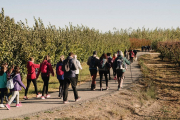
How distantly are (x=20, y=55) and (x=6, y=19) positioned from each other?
281cm

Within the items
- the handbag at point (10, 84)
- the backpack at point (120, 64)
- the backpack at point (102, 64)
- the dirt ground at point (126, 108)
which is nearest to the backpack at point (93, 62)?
the backpack at point (102, 64)

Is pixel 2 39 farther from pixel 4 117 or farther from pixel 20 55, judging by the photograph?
pixel 4 117

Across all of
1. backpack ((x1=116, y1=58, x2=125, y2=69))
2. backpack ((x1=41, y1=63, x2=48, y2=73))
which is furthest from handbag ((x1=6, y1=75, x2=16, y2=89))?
backpack ((x1=116, y1=58, x2=125, y2=69))

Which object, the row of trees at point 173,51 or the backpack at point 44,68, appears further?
the row of trees at point 173,51

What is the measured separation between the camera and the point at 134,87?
46.3 ft

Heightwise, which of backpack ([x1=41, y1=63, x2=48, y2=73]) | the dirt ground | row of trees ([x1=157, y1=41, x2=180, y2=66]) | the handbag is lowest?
the dirt ground

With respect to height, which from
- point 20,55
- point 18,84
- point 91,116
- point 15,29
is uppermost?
point 15,29

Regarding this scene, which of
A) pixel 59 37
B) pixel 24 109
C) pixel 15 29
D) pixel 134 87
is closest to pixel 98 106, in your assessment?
pixel 24 109

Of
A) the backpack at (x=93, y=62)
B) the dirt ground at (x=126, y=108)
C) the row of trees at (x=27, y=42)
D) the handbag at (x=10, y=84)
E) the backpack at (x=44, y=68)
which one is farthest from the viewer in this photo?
the row of trees at (x=27, y=42)

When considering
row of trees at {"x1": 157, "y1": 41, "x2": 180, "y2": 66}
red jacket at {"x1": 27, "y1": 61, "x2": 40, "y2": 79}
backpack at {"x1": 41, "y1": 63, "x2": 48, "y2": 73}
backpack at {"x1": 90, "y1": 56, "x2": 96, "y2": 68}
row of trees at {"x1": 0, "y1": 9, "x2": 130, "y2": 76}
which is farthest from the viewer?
row of trees at {"x1": 157, "y1": 41, "x2": 180, "y2": 66}

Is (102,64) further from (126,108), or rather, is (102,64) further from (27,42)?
(27,42)

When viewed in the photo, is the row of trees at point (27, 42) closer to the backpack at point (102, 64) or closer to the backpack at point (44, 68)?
the backpack at point (44, 68)

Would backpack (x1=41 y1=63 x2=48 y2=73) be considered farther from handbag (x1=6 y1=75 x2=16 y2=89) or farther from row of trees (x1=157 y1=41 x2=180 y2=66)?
row of trees (x1=157 y1=41 x2=180 y2=66)

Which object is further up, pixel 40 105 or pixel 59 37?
pixel 59 37
